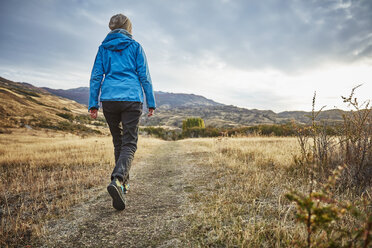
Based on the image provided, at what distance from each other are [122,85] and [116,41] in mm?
779

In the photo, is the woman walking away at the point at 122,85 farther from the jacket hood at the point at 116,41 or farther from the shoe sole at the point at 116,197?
the shoe sole at the point at 116,197

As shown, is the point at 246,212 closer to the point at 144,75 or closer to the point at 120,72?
the point at 144,75

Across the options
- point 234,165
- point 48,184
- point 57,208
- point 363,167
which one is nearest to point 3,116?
point 48,184

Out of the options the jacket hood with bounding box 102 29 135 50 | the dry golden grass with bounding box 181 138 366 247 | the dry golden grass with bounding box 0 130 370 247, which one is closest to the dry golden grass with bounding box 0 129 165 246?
the dry golden grass with bounding box 0 130 370 247

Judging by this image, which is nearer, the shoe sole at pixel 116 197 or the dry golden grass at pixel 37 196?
the dry golden grass at pixel 37 196

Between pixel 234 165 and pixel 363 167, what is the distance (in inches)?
90.3

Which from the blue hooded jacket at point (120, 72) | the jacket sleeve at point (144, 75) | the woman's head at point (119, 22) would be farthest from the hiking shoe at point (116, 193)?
the woman's head at point (119, 22)

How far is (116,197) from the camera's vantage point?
7.95ft

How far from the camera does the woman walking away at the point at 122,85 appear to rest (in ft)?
9.41

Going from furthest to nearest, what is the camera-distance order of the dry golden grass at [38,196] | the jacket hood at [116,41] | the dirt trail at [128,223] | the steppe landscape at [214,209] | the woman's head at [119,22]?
the woman's head at [119,22]
the jacket hood at [116,41]
the dry golden grass at [38,196]
the dirt trail at [128,223]
the steppe landscape at [214,209]

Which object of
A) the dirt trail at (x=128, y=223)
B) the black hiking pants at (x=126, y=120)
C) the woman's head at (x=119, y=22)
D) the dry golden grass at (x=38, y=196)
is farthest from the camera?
the woman's head at (x=119, y=22)

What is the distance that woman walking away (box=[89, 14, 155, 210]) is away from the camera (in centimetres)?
287


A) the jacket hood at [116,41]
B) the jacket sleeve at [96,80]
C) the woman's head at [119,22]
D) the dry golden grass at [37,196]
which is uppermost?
the woman's head at [119,22]

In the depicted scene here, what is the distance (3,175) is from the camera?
15.4 ft
